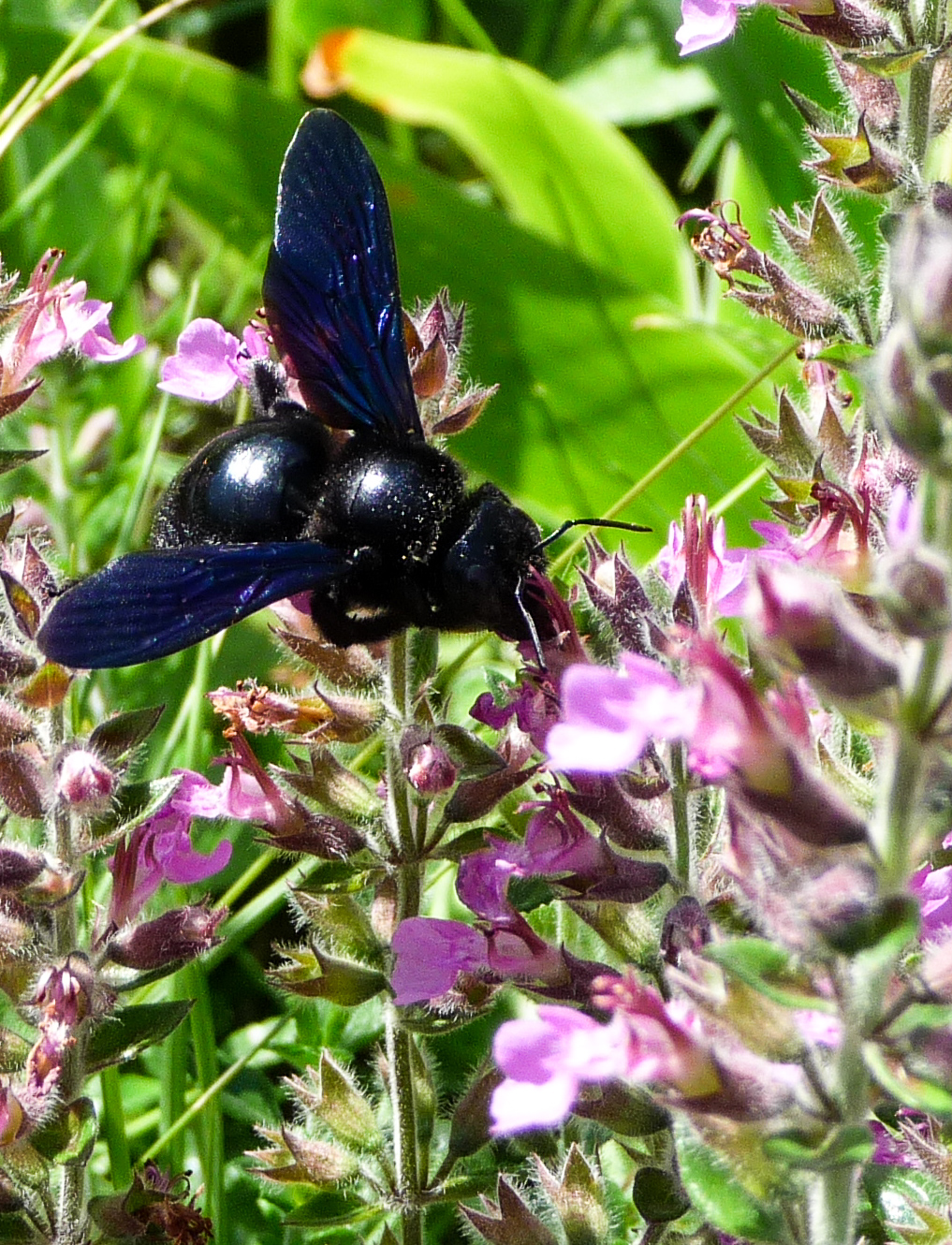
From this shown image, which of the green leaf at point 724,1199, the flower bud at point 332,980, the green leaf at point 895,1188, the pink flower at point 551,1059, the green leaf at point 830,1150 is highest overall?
the pink flower at point 551,1059

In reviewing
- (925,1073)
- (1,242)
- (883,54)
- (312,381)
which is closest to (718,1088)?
(925,1073)

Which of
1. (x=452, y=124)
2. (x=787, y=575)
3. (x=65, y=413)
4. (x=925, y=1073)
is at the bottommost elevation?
(x=65, y=413)

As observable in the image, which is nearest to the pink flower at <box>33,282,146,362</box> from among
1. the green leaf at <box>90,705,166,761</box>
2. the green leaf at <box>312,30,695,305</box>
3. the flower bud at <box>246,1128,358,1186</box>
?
the green leaf at <box>90,705,166,761</box>

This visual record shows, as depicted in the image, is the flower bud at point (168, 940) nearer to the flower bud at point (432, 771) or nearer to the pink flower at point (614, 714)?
the flower bud at point (432, 771)

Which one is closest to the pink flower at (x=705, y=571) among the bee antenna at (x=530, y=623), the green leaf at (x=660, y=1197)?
the bee antenna at (x=530, y=623)

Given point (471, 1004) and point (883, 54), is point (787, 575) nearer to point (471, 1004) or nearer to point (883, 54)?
point (471, 1004)

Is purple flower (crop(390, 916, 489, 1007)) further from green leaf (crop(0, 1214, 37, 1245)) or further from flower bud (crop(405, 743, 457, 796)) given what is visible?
green leaf (crop(0, 1214, 37, 1245))

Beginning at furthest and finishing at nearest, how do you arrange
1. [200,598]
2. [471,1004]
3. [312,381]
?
[312,381] → [471,1004] → [200,598]
